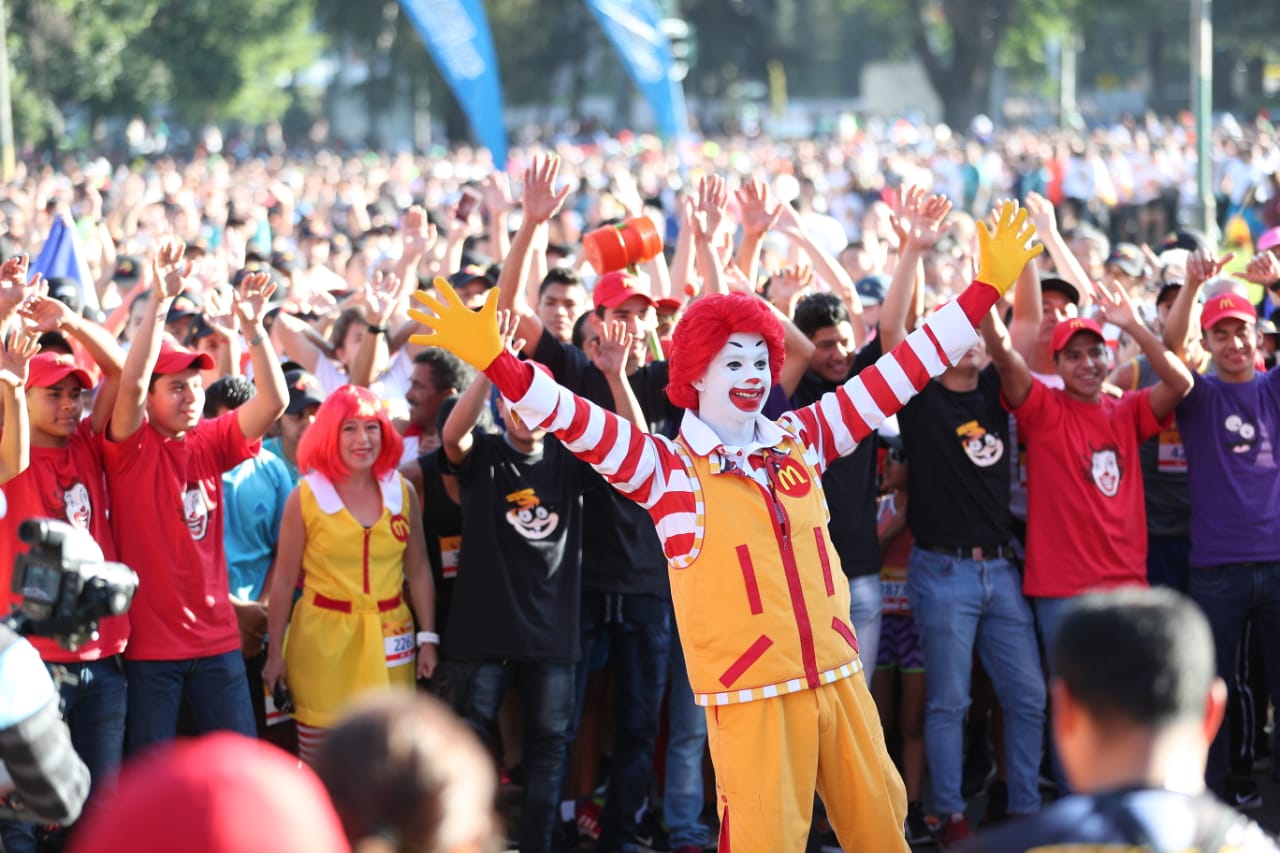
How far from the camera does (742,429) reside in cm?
543

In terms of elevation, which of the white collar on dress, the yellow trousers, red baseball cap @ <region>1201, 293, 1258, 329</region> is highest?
red baseball cap @ <region>1201, 293, 1258, 329</region>

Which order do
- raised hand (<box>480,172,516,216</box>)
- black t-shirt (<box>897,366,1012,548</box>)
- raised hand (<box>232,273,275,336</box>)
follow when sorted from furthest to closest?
raised hand (<box>480,172,516,216</box>) → black t-shirt (<box>897,366,1012,548</box>) → raised hand (<box>232,273,275,336</box>)

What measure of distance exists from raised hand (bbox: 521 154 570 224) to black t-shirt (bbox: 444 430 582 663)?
2.98 feet

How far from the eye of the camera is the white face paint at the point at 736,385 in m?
5.38

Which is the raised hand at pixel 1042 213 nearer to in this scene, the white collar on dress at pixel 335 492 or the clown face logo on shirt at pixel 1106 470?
the clown face logo on shirt at pixel 1106 470

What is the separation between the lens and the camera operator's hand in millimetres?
6781

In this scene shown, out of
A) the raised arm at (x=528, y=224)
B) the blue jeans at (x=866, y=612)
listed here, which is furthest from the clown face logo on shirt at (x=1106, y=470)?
the raised arm at (x=528, y=224)

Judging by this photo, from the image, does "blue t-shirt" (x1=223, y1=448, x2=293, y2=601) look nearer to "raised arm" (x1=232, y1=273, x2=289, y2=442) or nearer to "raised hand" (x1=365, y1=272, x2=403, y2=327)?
"raised arm" (x1=232, y1=273, x2=289, y2=442)

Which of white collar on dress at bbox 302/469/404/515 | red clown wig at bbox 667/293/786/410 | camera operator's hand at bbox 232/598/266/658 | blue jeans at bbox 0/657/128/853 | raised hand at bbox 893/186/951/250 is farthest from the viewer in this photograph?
camera operator's hand at bbox 232/598/266/658

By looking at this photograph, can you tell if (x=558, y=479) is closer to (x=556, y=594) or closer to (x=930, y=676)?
(x=556, y=594)

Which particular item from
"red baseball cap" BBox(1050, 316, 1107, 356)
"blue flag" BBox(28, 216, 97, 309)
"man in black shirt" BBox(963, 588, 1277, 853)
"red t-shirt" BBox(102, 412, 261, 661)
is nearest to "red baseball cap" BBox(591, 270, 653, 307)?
"red baseball cap" BBox(1050, 316, 1107, 356)

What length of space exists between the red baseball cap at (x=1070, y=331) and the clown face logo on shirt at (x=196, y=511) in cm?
357

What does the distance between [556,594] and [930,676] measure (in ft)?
5.37

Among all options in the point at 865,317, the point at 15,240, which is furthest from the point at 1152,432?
the point at 15,240
